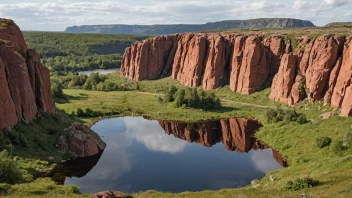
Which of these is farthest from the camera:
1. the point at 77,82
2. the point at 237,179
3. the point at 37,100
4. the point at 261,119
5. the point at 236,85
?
the point at 77,82

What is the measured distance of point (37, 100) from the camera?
217ft

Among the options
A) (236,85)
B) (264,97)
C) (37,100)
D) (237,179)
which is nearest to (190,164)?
(237,179)

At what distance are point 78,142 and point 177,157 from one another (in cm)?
1667

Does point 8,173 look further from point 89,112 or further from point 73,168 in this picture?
point 89,112

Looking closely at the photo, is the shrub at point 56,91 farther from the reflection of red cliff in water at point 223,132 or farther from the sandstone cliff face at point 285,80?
the sandstone cliff face at point 285,80

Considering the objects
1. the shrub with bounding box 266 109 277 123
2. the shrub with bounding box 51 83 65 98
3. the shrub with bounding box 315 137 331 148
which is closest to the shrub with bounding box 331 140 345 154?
the shrub with bounding box 315 137 331 148

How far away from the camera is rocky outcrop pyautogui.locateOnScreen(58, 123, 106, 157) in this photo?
2282 inches

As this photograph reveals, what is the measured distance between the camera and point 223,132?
262 ft

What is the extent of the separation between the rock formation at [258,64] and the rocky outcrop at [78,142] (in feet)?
146

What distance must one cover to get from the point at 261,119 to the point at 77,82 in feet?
275

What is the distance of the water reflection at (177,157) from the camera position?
50.2 m

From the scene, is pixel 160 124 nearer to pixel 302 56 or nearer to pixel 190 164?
pixel 190 164

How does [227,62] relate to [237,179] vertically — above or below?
above

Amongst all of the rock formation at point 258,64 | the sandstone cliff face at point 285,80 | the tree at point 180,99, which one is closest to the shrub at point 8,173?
the rock formation at point 258,64
